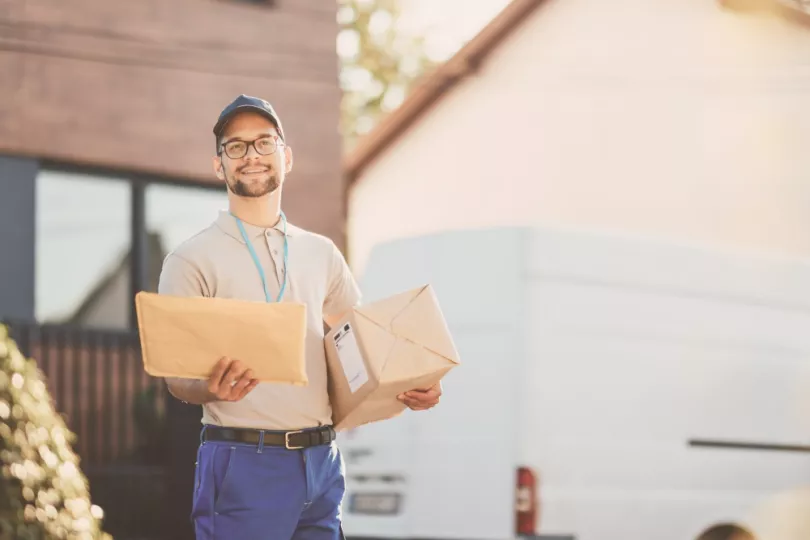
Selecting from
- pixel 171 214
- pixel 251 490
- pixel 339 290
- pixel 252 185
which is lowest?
pixel 251 490

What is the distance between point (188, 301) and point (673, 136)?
15098 mm

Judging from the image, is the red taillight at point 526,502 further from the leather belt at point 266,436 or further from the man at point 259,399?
the leather belt at point 266,436

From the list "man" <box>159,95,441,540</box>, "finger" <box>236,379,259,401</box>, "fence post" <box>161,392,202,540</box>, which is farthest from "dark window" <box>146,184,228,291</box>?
Result: "finger" <box>236,379,259,401</box>

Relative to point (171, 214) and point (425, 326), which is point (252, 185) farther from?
point (171, 214)

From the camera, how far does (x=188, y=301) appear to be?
12.9 feet

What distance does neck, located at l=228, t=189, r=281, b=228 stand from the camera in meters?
4.41

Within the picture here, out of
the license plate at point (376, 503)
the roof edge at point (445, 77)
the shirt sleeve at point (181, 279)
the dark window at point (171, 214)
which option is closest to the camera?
the shirt sleeve at point (181, 279)

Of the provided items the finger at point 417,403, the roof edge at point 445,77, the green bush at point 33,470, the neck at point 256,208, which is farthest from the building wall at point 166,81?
the finger at point 417,403

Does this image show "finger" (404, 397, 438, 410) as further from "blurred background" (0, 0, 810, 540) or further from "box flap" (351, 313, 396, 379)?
"blurred background" (0, 0, 810, 540)

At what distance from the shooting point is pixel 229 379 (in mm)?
3941

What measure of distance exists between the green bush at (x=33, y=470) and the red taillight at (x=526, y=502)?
3.49 m

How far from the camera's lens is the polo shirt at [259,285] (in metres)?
4.30

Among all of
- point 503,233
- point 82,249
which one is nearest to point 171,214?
point 82,249

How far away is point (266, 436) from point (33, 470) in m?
0.67
